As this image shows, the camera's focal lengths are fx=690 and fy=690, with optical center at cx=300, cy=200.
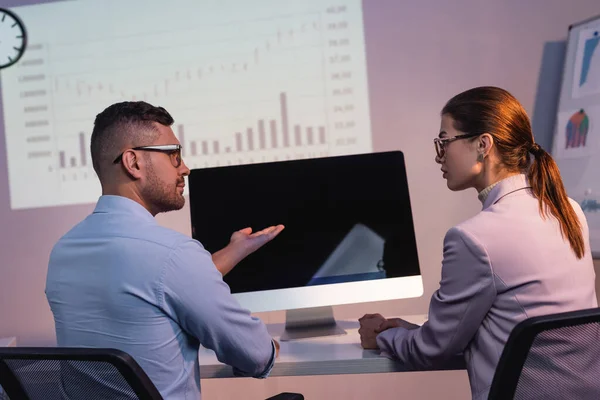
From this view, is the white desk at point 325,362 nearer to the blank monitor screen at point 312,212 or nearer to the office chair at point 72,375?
the blank monitor screen at point 312,212

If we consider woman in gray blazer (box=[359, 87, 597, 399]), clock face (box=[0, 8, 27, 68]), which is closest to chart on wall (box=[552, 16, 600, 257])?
woman in gray blazer (box=[359, 87, 597, 399])

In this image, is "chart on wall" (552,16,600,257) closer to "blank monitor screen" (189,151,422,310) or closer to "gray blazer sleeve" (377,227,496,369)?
"blank monitor screen" (189,151,422,310)

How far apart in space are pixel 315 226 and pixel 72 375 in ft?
3.80

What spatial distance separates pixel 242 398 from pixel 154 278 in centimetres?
227

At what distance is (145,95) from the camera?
3.40 m

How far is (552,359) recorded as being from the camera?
1129 millimetres

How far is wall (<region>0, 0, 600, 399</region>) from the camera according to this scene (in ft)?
10.6

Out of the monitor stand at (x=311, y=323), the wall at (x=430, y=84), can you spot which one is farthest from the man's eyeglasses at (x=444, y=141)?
the wall at (x=430, y=84)

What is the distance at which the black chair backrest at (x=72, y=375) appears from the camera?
3.63 ft

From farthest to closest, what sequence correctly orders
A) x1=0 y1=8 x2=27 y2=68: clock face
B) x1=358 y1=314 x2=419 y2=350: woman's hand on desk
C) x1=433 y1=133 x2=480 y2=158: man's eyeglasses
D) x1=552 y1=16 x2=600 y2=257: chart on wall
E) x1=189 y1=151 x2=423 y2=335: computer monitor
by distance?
x1=0 y1=8 x2=27 y2=68: clock face < x1=552 y1=16 x2=600 y2=257: chart on wall < x1=189 y1=151 x2=423 y2=335: computer monitor < x1=358 y1=314 x2=419 y2=350: woman's hand on desk < x1=433 y1=133 x2=480 y2=158: man's eyeglasses

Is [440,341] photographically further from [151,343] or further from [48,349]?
[48,349]

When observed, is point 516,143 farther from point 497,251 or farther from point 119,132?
A: point 119,132

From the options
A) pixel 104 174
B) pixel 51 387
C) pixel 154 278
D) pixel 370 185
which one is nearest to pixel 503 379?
pixel 154 278

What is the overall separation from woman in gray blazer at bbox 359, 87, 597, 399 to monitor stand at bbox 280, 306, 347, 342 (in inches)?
17.9
